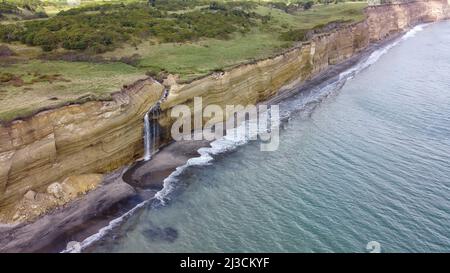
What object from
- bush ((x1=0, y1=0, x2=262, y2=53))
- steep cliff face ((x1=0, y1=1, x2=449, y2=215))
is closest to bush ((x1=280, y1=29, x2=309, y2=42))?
bush ((x1=0, y1=0, x2=262, y2=53))

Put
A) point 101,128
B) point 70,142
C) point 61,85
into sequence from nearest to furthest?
1. point 70,142
2. point 101,128
3. point 61,85

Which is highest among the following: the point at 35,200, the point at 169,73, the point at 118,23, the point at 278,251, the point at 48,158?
the point at 118,23

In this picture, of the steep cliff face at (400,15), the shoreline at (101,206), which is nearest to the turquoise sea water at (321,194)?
the shoreline at (101,206)

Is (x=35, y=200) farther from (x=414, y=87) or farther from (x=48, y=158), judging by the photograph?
(x=414, y=87)

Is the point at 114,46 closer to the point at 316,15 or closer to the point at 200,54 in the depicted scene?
the point at 200,54

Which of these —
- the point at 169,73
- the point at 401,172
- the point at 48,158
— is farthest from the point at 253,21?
the point at 48,158

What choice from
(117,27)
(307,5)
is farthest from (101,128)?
(307,5)

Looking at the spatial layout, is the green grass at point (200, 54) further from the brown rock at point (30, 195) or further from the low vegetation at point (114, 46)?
the brown rock at point (30, 195)
